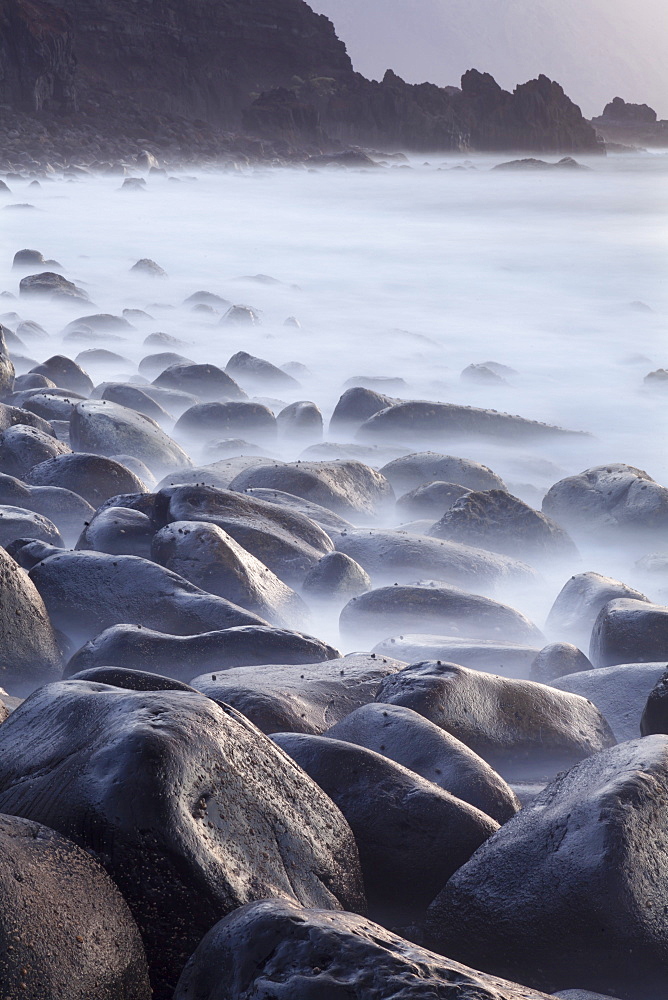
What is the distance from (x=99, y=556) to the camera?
3439 millimetres

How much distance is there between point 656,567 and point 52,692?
3.73 metres

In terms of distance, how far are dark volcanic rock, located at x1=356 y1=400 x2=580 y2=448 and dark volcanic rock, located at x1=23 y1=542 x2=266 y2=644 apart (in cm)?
374

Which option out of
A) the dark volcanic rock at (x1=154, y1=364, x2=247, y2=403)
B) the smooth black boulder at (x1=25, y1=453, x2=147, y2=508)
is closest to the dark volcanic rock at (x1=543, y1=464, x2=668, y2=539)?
the smooth black boulder at (x1=25, y1=453, x2=147, y2=508)

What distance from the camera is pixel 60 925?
1442 mm

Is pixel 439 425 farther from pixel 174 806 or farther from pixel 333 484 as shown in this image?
pixel 174 806

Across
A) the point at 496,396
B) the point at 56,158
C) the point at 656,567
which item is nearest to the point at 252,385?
the point at 496,396

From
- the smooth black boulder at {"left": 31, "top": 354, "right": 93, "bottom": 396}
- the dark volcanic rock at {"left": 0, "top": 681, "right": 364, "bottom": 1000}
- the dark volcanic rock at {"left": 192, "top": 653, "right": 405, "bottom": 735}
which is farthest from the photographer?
the smooth black boulder at {"left": 31, "top": 354, "right": 93, "bottom": 396}

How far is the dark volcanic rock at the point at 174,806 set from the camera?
1566mm

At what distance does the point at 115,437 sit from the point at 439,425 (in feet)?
8.15

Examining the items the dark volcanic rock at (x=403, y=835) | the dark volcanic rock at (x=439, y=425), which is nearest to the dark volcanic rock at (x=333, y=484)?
the dark volcanic rock at (x=439, y=425)

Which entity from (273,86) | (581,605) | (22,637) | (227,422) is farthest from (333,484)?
(273,86)

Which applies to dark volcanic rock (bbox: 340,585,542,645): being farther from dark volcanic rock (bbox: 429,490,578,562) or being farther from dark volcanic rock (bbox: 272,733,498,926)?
dark volcanic rock (bbox: 272,733,498,926)

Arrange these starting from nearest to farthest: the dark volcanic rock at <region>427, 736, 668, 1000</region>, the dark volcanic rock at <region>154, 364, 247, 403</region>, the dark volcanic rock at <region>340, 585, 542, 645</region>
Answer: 1. the dark volcanic rock at <region>427, 736, 668, 1000</region>
2. the dark volcanic rock at <region>340, 585, 542, 645</region>
3. the dark volcanic rock at <region>154, 364, 247, 403</region>

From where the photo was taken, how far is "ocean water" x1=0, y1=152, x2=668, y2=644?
343 inches
